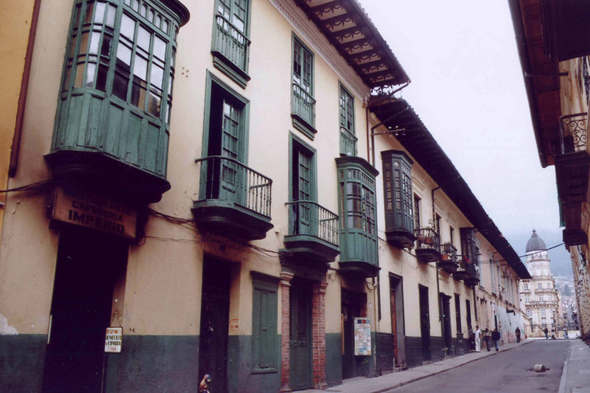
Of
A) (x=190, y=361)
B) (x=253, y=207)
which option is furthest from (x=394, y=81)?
(x=190, y=361)

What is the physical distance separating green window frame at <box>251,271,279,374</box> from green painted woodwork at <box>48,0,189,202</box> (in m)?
3.75

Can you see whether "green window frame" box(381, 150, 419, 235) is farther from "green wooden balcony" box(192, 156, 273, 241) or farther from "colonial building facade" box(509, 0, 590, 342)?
"green wooden balcony" box(192, 156, 273, 241)

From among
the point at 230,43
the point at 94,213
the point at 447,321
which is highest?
the point at 230,43

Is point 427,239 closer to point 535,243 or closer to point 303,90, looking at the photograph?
point 303,90

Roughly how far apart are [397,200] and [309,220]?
6137 millimetres

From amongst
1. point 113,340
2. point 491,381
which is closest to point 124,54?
point 113,340

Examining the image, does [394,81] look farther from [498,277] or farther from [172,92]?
[498,277]

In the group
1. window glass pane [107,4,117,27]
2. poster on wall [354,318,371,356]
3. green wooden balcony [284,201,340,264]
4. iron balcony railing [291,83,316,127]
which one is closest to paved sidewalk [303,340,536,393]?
poster on wall [354,318,371,356]

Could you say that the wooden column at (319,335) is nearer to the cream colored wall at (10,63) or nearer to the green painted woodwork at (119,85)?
the green painted woodwork at (119,85)

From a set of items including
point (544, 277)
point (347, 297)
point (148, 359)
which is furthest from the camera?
point (544, 277)

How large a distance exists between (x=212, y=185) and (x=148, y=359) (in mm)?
3161

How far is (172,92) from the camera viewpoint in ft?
28.5

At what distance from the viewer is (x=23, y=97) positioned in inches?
261

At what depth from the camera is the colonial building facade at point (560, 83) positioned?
6432mm
